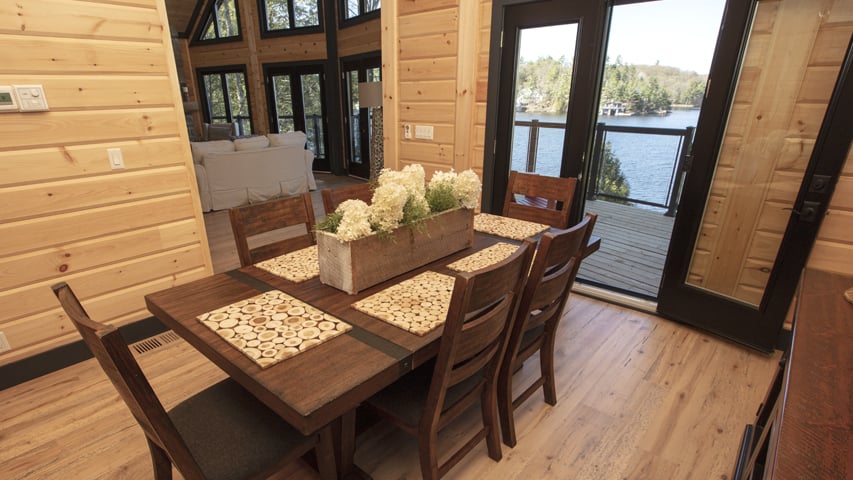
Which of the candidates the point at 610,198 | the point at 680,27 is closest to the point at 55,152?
the point at 680,27

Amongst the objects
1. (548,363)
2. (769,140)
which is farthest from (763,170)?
(548,363)

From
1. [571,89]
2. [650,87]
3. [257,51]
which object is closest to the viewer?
[571,89]

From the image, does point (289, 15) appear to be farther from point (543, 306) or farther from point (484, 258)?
point (543, 306)

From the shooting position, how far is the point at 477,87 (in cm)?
319

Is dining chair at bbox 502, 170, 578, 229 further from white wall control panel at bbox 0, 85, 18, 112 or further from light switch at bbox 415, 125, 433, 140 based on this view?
white wall control panel at bbox 0, 85, 18, 112

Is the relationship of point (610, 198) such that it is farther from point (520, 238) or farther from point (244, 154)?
point (244, 154)

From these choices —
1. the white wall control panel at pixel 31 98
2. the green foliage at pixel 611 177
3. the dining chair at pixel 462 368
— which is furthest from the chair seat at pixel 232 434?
the green foliage at pixel 611 177

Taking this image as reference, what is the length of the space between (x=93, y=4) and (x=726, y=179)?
11.9 feet

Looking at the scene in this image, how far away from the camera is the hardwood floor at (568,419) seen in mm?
1658

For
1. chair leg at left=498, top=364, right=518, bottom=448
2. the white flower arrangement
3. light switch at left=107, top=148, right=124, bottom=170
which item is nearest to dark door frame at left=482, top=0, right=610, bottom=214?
the white flower arrangement

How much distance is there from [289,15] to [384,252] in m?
8.12

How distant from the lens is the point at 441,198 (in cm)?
171

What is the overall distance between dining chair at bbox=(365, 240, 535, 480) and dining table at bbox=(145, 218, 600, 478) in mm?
96

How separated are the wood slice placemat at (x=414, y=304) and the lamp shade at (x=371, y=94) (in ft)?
15.4
